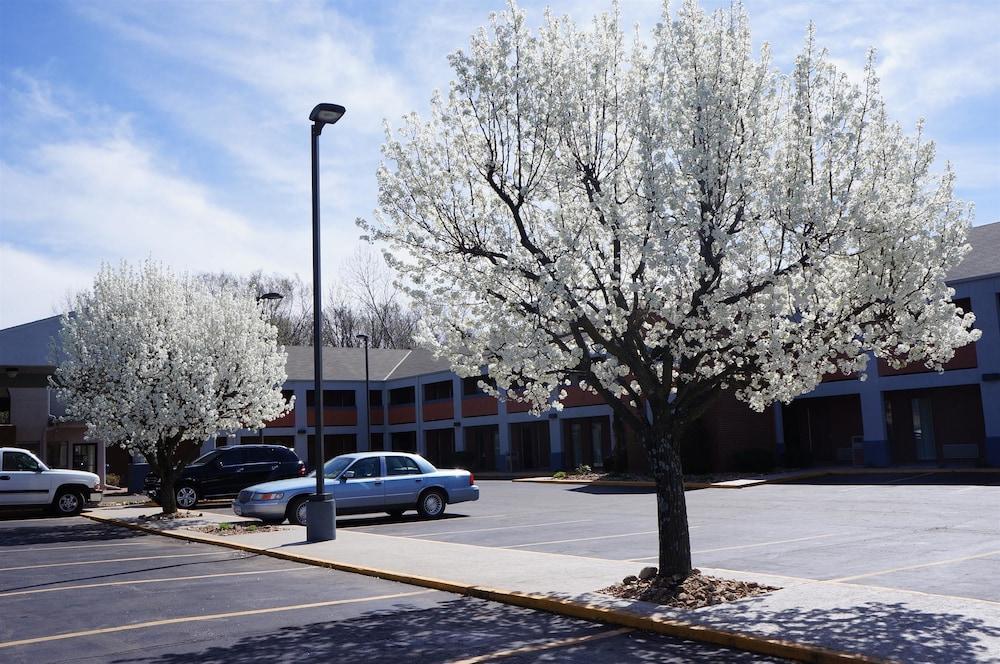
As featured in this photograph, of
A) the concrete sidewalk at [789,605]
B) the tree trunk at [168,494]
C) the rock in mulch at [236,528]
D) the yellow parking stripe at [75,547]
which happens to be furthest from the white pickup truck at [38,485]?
the concrete sidewalk at [789,605]

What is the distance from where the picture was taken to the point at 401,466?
68.6ft

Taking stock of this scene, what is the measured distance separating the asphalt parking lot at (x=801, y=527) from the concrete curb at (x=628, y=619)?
9.81 feet

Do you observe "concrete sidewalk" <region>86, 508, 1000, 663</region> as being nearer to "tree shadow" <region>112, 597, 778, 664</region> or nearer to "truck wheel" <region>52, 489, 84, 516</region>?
"tree shadow" <region>112, 597, 778, 664</region>

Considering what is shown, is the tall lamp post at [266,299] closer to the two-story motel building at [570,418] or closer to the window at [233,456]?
the two-story motel building at [570,418]

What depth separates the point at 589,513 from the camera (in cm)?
2102

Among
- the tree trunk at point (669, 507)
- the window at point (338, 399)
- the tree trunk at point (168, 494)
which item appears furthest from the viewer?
the window at point (338, 399)

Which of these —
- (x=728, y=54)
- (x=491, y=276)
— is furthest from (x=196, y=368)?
(x=728, y=54)

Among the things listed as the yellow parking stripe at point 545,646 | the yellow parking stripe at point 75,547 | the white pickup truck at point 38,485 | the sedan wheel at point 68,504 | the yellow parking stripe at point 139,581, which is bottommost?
the yellow parking stripe at point 545,646

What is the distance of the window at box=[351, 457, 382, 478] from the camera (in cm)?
2027

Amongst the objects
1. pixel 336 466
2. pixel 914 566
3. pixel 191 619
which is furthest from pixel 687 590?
pixel 336 466

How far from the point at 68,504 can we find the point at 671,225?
22197mm

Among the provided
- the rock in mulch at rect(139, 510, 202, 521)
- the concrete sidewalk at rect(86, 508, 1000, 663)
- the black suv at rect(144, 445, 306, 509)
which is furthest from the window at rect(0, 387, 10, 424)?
A: the concrete sidewalk at rect(86, 508, 1000, 663)

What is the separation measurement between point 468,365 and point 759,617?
4297mm

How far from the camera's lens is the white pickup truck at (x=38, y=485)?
24.5 meters
